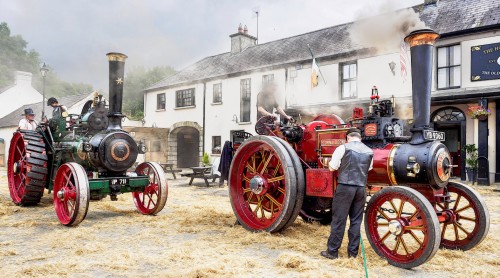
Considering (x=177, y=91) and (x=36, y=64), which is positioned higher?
(x=36, y=64)

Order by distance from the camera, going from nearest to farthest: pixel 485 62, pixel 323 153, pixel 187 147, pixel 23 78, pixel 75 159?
pixel 323 153
pixel 75 159
pixel 485 62
pixel 187 147
pixel 23 78

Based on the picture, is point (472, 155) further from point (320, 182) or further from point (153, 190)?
point (153, 190)

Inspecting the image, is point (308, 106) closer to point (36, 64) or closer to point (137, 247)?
point (137, 247)

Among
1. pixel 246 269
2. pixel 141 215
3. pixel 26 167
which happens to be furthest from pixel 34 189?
pixel 246 269

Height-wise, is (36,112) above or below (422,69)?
above

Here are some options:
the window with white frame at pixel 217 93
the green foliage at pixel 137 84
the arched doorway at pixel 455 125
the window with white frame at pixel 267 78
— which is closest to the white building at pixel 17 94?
the green foliage at pixel 137 84

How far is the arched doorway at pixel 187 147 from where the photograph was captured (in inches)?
880

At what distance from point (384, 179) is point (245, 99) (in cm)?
1482

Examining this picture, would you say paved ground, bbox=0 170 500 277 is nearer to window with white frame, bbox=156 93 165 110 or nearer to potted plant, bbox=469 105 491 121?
potted plant, bbox=469 105 491 121

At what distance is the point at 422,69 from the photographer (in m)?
4.11

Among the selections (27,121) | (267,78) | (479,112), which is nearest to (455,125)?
(479,112)

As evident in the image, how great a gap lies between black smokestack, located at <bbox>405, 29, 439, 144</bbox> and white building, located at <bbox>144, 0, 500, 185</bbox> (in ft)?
30.2

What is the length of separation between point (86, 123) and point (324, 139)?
4046 mm

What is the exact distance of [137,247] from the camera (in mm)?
4551
